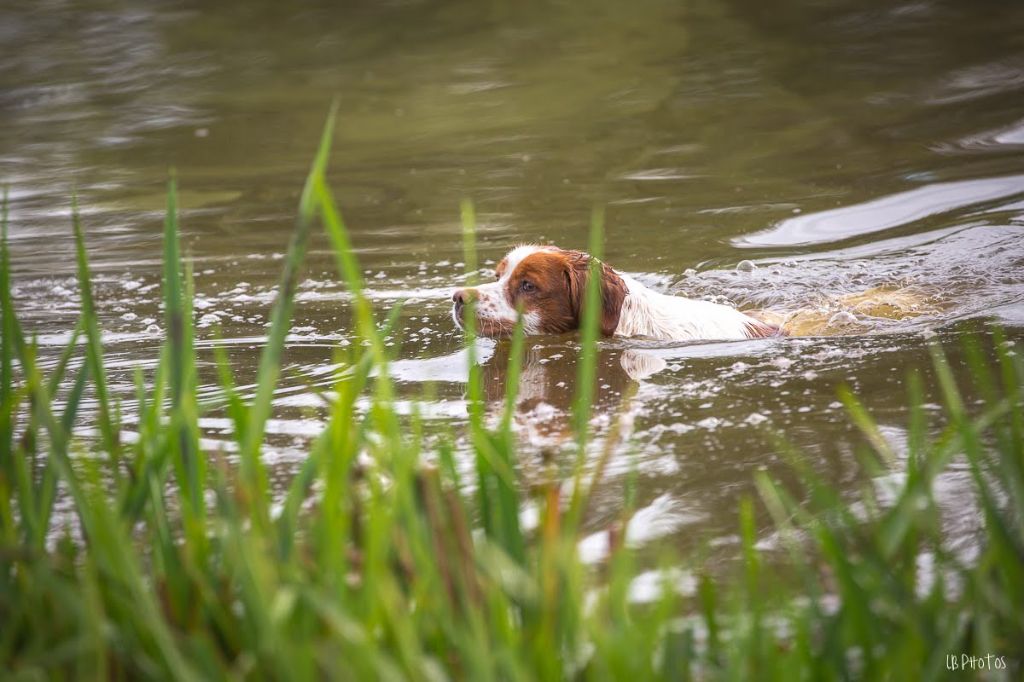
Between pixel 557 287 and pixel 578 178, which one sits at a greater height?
pixel 578 178

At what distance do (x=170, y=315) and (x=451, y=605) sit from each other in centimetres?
90

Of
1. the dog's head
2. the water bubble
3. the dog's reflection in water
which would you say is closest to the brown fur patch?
the dog's head

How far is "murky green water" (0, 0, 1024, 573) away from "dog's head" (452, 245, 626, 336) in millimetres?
190

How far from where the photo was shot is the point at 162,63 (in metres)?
15.3

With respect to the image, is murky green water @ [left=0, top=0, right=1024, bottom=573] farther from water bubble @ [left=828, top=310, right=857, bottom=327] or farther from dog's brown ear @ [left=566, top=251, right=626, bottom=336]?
water bubble @ [left=828, top=310, right=857, bottom=327]

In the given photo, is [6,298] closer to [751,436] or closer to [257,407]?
[257,407]

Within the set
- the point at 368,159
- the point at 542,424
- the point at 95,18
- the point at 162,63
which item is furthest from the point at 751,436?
the point at 95,18

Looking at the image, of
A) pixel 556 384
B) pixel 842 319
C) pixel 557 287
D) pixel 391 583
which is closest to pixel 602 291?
pixel 557 287

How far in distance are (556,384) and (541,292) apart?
747 millimetres

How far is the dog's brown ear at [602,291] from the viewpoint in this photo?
607 centimetres

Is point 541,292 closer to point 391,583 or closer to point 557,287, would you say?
point 557,287

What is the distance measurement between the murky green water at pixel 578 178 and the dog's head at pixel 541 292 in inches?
7.5

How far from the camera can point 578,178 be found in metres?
9.77

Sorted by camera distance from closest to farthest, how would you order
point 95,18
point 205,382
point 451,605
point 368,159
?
point 451,605 < point 205,382 < point 368,159 < point 95,18
